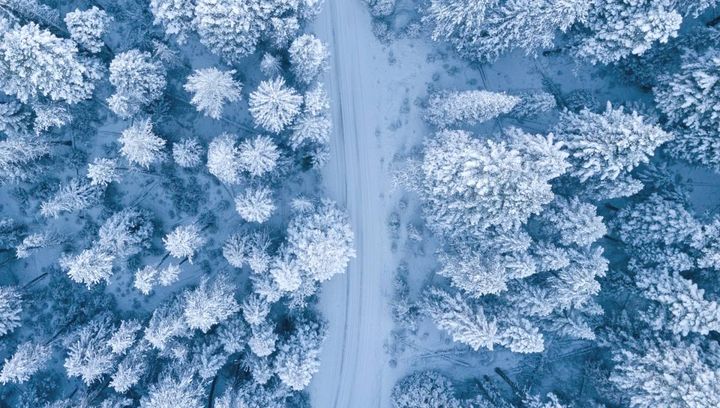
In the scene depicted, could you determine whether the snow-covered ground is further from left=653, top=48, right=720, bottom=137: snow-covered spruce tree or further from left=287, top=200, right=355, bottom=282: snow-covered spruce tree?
left=653, top=48, right=720, bottom=137: snow-covered spruce tree

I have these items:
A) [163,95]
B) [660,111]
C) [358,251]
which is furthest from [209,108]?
[660,111]

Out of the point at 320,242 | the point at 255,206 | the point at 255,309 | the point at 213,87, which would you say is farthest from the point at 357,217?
the point at 213,87

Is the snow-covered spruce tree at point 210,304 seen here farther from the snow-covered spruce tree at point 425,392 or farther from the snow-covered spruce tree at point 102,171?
→ the snow-covered spruce tree at point 425,392

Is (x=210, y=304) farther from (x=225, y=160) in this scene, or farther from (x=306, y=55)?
(x=306, y=55)

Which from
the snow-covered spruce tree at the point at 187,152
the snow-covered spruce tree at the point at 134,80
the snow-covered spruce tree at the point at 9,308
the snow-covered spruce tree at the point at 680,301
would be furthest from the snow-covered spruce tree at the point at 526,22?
the snow-covered spruce tree at the point at 9,308

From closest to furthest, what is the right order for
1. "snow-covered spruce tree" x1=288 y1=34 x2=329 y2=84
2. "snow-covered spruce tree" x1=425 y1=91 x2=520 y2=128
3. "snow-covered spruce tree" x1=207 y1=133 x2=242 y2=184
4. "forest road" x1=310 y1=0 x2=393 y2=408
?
"snow-covered spruce tree" x1=288 y1=34 x2=329 y2=84
"snow-covered spruce tree" x1=207 y1=133 x2=242 y2=184
"snow-covered spruce tree" x1=425 y1=91 x2=520 y2=128
"forest road" x1=310 y1=0 x2=393 y2=408

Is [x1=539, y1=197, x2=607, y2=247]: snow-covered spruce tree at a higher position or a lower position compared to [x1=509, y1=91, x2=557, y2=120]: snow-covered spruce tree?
lower

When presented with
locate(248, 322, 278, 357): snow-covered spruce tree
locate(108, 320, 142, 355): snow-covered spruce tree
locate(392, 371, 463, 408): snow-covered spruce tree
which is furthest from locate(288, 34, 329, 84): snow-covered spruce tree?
locate(392, 371, 463, 408): snow-covered spruce tree
